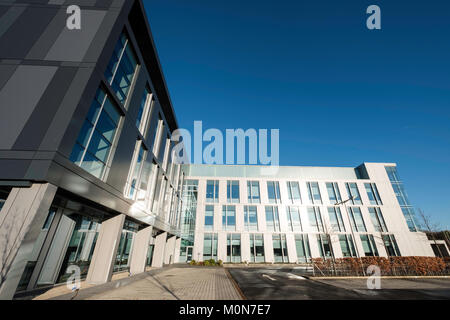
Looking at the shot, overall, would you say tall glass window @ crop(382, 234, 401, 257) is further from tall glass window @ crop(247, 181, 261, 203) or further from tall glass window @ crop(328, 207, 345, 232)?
tall glass window @ crop(247, 181, 261, 203)

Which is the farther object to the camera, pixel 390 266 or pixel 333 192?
pixel 333 192

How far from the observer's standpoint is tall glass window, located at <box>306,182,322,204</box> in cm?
3369

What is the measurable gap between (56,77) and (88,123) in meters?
1.95

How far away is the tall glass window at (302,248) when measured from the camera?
1162 inches

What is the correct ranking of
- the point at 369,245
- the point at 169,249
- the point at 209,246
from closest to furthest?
the point at 169,249
the point at 209,246
the point at 369,245

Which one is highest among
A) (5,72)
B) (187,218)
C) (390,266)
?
(5,72)

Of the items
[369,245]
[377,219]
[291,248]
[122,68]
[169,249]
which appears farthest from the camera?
[377,219]

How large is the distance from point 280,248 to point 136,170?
90.0 ft

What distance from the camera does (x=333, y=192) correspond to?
34688 mm

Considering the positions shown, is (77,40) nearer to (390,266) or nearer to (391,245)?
(390,266)

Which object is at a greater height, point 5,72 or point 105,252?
point 5,72

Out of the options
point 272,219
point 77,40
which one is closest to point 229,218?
point 272,219

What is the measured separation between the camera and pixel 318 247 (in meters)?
30.0

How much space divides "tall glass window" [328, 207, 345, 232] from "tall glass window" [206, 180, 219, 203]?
21.1 metres
